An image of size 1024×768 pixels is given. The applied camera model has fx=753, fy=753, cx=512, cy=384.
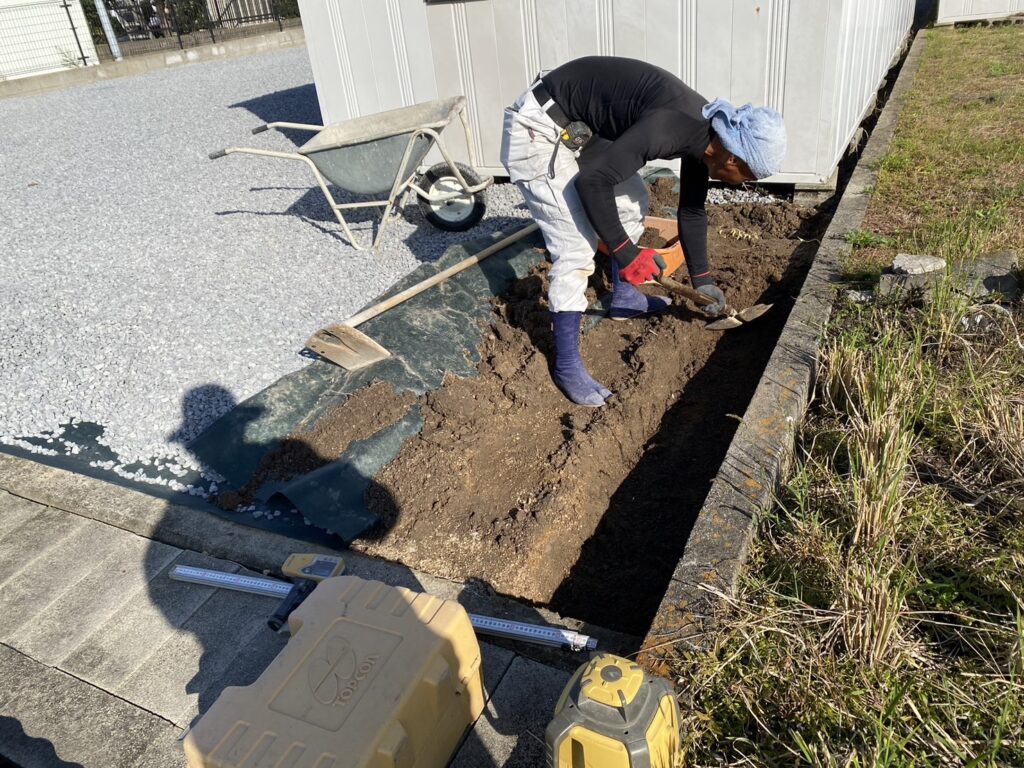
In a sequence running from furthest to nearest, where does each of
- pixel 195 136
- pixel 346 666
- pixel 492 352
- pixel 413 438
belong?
pixel 195 136 → pixel 492 352 → pixel 413 438 → pixel 346 666

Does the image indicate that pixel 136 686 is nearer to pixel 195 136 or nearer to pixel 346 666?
pixel 346 666

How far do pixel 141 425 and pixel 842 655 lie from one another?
3.36 metres

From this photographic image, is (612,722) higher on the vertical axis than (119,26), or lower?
lower

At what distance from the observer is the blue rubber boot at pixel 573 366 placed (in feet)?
11.7

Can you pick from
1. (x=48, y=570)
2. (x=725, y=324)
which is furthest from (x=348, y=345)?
(x=725, y=324)

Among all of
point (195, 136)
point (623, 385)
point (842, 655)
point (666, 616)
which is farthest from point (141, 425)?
point (195, 136)

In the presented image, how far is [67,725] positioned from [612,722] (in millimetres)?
1755

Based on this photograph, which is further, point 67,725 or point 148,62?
point 148,62

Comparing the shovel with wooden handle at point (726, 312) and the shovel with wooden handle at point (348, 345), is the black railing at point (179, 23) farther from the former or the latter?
the shovel with wooden handle at point (726, 312)

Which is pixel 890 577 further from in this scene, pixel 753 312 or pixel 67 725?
pixel 67 725

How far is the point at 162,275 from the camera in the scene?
5.33 metres

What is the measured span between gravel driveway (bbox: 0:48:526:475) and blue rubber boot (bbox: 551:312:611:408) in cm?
151

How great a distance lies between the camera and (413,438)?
3408 millimetres

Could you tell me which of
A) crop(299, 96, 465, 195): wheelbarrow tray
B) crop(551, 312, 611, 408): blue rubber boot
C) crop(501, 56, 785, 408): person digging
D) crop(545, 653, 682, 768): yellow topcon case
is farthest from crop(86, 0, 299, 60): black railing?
crop(545, 653, 682, 768): yellow topcon case
